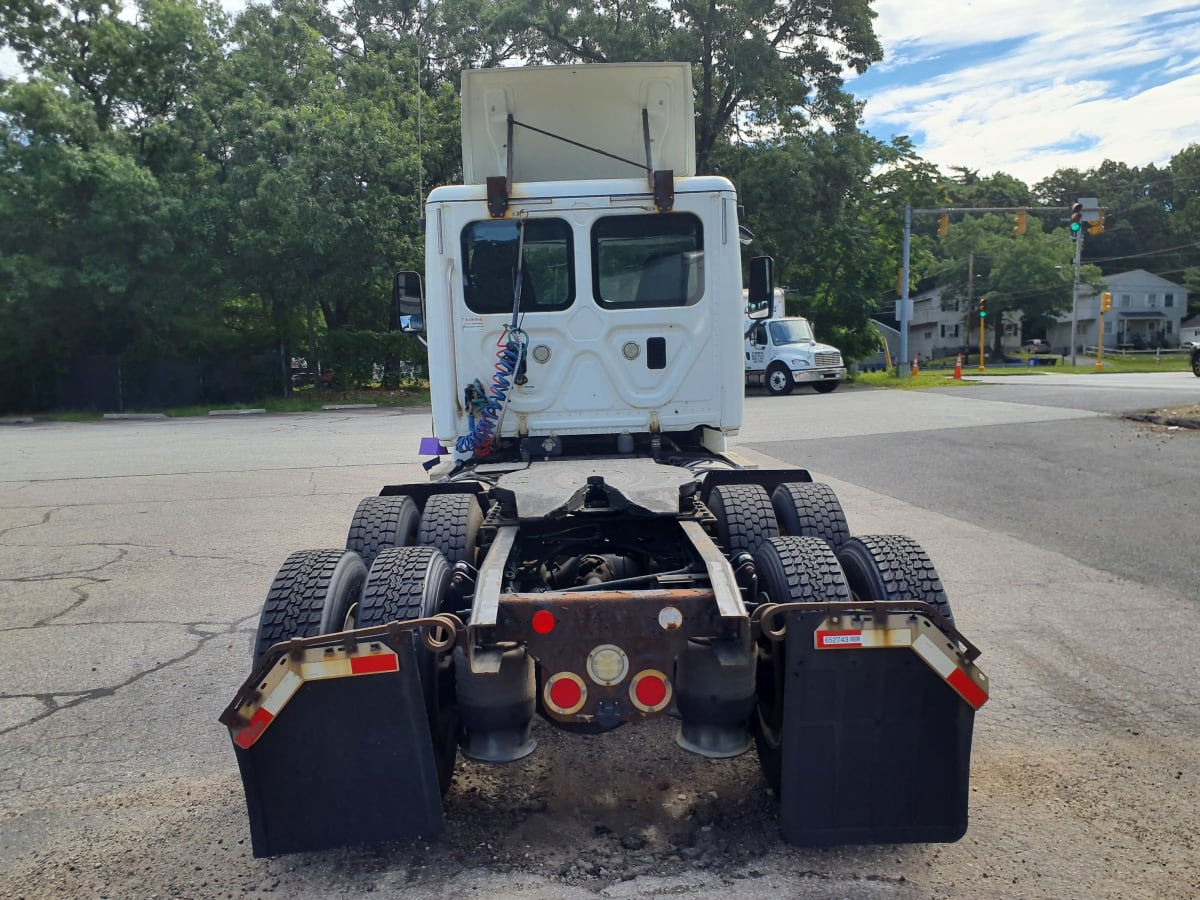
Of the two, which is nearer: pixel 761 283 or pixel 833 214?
pixel 761 283

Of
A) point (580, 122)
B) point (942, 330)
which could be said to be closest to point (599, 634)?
point (580, 122)

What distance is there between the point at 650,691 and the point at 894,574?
1056mm

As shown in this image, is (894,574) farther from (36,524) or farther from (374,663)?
(36,524)

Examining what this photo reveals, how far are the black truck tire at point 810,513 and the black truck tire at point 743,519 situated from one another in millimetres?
170

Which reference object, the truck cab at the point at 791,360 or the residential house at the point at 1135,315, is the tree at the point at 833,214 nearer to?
the truck cab at the point at 791,360

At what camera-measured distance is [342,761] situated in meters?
3.00

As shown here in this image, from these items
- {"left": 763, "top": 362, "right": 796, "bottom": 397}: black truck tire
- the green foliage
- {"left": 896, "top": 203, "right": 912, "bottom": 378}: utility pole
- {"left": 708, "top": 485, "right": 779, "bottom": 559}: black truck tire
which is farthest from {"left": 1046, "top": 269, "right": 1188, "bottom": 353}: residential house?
{"left": 708, "top": 485, "right": 779, "bottom": 559}: black truck tire

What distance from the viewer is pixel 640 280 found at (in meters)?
5.81

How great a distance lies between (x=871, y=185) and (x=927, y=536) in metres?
27.1

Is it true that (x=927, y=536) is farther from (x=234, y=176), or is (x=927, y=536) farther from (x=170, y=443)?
(x=234, y=176)

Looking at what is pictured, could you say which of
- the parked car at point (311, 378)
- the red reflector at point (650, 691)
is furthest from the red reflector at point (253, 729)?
the parked car at point (311, 378)

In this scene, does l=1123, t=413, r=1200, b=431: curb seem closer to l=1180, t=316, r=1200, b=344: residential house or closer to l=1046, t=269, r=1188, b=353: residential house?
l=1180, t=316, r=1200, b=344: residential house

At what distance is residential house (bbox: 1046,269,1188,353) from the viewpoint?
79188 millimetres

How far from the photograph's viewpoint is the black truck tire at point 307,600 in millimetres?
3324
